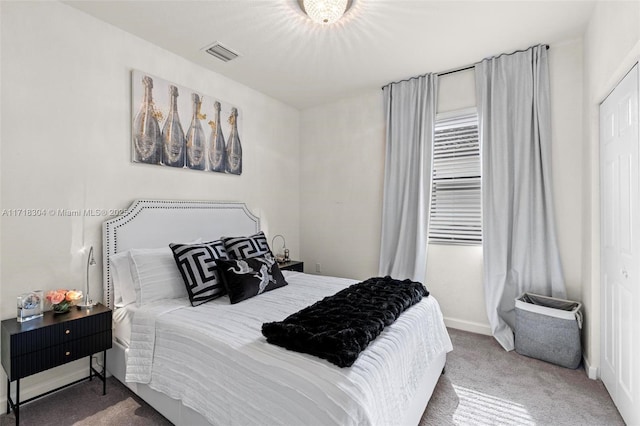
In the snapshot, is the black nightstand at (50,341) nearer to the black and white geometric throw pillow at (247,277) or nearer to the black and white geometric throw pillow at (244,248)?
the black and white geometric throw pillow at (247,277)

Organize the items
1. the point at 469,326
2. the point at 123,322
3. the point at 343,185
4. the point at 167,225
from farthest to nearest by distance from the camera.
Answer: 1. the point at 343,185
2. the point at 469,326
3. the point at 167,225
4. the point at 123,322

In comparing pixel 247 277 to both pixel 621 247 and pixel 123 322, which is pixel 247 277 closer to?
pixel 123 322

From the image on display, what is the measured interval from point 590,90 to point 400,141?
1.66 meters

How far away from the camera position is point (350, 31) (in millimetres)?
2611

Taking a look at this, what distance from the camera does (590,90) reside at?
2484mm

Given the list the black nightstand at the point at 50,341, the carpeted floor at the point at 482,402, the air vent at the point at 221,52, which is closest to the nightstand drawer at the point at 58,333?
the black nightstand at the point at 50,341

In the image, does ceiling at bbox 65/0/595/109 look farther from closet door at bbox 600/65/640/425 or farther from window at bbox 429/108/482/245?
closet door at bbox 600/65/640/425

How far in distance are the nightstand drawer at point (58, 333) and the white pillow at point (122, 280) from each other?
0.19 metres

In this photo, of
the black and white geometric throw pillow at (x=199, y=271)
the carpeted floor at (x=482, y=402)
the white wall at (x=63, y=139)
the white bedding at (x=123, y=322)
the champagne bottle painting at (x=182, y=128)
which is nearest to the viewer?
the carpeted floor at (x=482, y=402)

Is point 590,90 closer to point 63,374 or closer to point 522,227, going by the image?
point 522,227

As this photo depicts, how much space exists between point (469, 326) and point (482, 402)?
130cm

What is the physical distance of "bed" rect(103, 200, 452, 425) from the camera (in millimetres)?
1327

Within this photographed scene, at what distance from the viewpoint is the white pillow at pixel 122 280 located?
2359mm

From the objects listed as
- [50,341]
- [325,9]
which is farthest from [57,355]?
[325,9]
